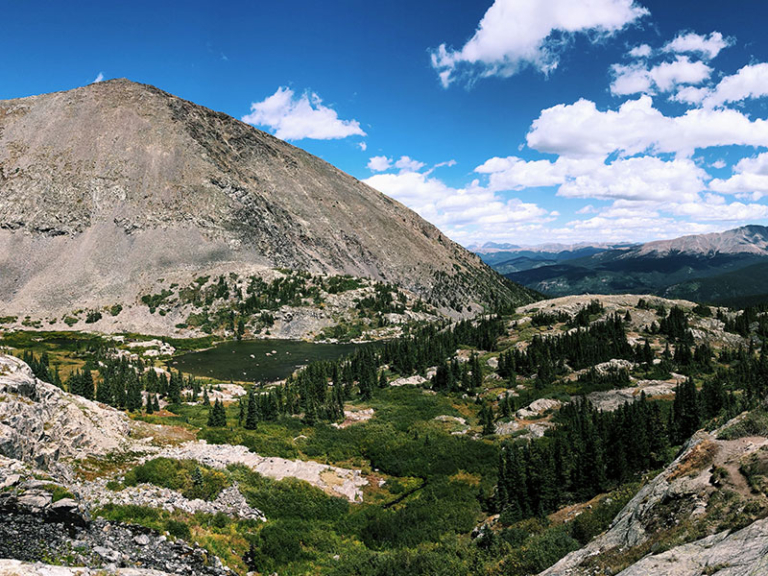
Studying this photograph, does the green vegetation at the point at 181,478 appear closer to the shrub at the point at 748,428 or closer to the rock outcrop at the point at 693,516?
the rock outcrop at the point at 693,516

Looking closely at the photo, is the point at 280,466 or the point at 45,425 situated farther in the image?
the point at 280,466

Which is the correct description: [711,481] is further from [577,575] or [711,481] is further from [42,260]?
[42,260]

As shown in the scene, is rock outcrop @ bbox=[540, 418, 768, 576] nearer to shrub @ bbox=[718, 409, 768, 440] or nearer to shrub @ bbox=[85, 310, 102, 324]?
shrub @ bbox=[718, 409, 768, 440]

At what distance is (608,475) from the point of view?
112 ft

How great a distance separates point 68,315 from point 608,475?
168 metres

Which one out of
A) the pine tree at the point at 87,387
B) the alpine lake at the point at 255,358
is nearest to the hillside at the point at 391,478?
the pine tree at the point at 87,387

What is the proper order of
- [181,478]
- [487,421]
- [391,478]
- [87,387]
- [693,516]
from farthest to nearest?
[87,387] → [487,421] → [391,478] → [181,478] → [693,516]

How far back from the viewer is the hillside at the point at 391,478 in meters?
18.5

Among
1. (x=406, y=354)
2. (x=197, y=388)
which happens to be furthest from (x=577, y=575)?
(x=406, y=354)

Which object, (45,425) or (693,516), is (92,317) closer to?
(45,425)

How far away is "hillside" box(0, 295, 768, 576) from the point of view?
727 inches

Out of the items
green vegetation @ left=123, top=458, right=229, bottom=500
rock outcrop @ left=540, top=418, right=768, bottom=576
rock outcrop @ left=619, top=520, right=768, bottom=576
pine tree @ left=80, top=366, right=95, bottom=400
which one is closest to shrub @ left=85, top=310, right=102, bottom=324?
pine tree @ left=80, top=366, right=95, bottom=400

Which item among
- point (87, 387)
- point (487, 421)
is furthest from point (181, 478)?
point (87, 387)

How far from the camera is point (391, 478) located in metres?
43.6
